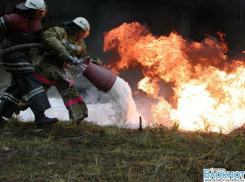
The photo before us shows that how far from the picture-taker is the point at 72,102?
4.55 meters

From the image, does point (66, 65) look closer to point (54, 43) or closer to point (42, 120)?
point (54, 43)

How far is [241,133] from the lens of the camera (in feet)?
12.8

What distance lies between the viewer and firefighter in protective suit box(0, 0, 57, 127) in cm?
396

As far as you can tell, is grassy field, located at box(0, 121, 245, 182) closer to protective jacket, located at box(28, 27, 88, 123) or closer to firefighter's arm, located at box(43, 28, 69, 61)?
protective jacket, located at box(28, 27, 88, 123)

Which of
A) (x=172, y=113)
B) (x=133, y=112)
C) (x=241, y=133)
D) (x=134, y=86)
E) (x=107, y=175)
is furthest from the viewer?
(x=134, y=86)

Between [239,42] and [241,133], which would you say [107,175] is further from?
[239,42]

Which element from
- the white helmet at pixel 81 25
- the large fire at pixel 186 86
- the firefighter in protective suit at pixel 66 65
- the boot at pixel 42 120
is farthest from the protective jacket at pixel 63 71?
the large fire at pixel 186 86

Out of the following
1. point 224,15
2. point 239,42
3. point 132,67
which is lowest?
point 132,67

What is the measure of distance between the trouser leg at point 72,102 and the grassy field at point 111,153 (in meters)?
0.28

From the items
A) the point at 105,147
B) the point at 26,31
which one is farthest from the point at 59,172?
the point at 26,31


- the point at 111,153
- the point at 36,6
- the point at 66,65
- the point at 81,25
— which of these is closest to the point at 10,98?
the point at 66,65

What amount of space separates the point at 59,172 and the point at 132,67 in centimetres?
603

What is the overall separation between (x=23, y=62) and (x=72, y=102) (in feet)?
3.18

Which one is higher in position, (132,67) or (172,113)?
(132,67)
